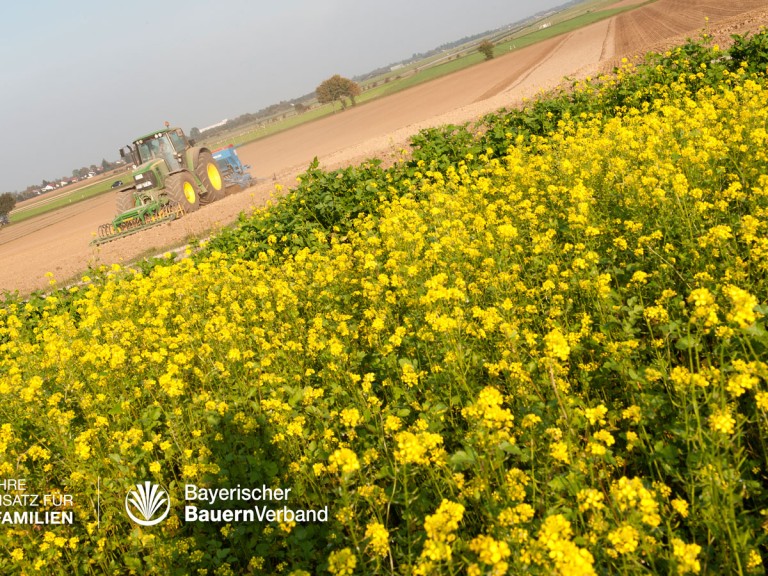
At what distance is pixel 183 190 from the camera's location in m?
18.3

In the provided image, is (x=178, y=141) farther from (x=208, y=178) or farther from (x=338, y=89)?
(x=338, y=89)

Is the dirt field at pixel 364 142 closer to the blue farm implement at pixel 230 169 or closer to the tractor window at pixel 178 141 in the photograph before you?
the blue farm implement at pixel 230 169

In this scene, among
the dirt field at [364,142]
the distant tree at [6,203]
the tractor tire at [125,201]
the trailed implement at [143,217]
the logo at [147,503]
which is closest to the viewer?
the logo at [147,503]

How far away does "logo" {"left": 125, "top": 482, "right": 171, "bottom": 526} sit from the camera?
354 cm

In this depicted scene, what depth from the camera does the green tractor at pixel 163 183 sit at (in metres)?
18.1

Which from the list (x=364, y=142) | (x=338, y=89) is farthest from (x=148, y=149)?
(x=338, y=89)

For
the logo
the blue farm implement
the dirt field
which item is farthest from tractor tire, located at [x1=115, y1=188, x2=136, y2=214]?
the logo

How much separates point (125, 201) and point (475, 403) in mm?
20139

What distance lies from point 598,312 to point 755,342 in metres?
1.00

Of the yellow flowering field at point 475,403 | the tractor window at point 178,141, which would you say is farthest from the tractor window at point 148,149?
the yellow flowering field at point 475,403

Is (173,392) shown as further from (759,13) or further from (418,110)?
(418,110)

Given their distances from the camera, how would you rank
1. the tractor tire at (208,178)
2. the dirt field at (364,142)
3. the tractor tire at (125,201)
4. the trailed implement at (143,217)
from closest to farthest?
the dirt field at (364,142) < the trailed implement at (143,217) < the tractor tire at (125,201) < the tractor tire at (208,178)

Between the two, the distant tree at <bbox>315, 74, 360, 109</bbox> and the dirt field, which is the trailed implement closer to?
the dirt field

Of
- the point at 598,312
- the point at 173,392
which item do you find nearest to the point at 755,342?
the point at 598,312
